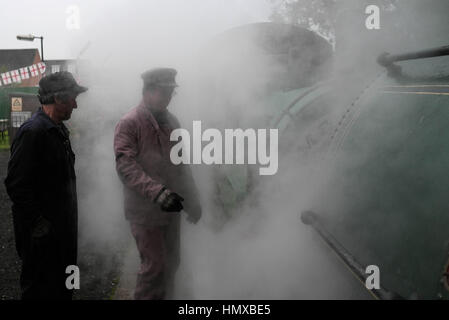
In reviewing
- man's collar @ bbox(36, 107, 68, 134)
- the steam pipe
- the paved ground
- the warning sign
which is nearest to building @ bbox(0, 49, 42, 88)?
the warning sign

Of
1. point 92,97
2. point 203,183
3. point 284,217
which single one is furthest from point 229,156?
point 92,97

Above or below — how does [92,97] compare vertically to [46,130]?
above

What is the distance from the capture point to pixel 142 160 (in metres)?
2.48

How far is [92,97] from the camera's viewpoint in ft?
18.4

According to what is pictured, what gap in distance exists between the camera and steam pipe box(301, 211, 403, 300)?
54.5 inches

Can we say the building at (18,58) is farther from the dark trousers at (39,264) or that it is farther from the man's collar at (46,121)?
the dark trousers at (39,264)

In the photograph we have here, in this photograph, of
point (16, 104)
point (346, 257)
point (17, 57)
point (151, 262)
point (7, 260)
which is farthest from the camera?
point (17, 57)

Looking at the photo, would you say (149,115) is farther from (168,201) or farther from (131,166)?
(168,201)

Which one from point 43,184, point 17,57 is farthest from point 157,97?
point 17,57

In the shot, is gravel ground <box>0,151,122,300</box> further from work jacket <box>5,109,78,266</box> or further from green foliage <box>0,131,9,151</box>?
green foliage <box>0,131,9,151</box>

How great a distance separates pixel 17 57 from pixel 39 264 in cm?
4800
